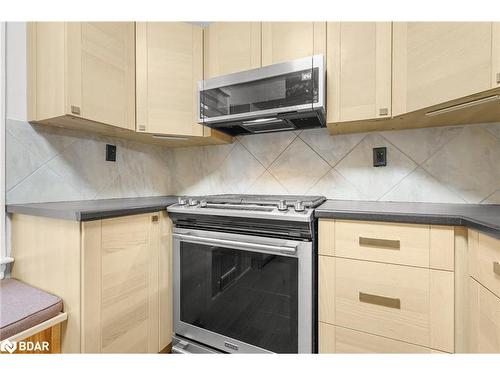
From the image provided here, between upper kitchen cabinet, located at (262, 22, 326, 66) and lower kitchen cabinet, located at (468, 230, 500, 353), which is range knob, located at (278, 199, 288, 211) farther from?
Answer: upper kitchen cabinet, located at (262, 22, 326, 66)

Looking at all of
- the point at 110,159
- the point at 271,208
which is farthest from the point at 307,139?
the point at 110,159

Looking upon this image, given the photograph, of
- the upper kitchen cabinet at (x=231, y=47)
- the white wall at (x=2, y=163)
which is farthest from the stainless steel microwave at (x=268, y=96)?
the white wall at (x=2, y=163)

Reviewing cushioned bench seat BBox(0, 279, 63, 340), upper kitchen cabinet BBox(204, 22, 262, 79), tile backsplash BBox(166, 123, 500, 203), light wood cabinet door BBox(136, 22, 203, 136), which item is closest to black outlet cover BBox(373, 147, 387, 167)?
tile backsplash BBox(166, 123, 500, 203)

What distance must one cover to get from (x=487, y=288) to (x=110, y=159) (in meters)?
1.98

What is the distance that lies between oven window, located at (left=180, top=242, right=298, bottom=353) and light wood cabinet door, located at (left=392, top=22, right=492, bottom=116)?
92 cm

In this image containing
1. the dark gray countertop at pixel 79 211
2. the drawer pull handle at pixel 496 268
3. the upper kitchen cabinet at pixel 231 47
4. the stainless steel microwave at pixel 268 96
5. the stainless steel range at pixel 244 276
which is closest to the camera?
the drawer pull handle at pixel 496 268

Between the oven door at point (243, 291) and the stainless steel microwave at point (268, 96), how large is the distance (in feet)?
2.15

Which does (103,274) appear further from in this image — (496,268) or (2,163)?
(496,268)

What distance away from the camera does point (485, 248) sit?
0.81m

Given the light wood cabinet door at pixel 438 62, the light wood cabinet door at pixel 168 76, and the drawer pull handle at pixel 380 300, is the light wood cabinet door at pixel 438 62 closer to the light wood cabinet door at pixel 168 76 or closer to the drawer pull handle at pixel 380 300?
the drawer pull handle at pixel 380 300

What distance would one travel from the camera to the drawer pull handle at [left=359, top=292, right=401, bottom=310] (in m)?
1.00

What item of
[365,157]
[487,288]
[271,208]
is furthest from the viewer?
[365,157]

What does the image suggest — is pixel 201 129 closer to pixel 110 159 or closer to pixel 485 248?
pixel 110 159

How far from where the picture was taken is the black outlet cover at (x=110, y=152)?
64.8 inches
